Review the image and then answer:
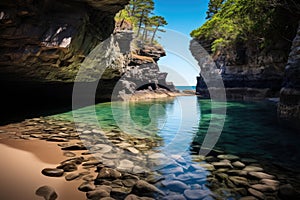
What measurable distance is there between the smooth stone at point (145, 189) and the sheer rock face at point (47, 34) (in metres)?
7.14

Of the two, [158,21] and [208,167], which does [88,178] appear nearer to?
[208,167]

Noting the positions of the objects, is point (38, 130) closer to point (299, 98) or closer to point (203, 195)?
point (203, 195)

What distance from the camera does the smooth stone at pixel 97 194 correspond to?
2.92m

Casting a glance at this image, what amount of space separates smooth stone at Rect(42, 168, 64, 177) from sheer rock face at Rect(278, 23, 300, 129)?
8968 mm

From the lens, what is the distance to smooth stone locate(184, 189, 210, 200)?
123 inches

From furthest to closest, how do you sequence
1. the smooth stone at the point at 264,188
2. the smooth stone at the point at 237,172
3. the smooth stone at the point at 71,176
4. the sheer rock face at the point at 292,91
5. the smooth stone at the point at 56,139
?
1. the sheer rock face at the point at 292,91
2. the smooth stone at the point at 56,139
3. the smooth stone at the point at 237,172
4. the smooth stone at the point at 71,176
5. the smooth stone at the point at 264,188

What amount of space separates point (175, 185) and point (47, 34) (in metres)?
7.75

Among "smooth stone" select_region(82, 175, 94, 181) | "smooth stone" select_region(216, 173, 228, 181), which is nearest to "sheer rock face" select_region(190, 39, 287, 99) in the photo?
"smooth stone" select_region(216, 173, 228, 181)

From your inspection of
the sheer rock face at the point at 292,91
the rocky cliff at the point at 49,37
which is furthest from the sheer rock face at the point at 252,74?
the rocky cliff at the point at 49,37

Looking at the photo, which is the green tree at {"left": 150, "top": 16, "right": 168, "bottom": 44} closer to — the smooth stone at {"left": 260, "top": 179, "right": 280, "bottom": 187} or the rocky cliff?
the rocky cliff

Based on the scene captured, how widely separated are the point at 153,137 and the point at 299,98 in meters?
6.22

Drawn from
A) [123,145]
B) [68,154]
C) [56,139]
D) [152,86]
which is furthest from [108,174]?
[152,86]

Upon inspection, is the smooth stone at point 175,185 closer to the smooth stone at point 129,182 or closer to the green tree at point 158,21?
the smooth stone at point 129,182

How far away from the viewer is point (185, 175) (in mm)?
3990
